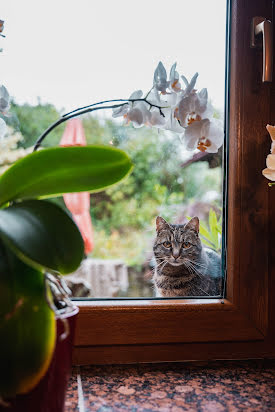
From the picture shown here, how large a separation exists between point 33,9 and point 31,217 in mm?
732

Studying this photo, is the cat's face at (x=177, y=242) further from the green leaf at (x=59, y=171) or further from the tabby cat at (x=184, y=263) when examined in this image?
the green leaf at (x=59, y=171)

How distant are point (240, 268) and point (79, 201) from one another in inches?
17.0

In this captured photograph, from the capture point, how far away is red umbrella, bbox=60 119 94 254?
1104 mm

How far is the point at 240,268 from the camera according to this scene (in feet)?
3.51

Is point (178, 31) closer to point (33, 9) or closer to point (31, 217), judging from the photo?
point (33, 9)

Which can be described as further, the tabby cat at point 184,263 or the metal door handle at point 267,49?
the tabby cat at point 184,263

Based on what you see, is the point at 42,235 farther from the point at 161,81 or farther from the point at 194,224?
the point at 194,224

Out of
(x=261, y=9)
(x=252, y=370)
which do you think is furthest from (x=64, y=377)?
(x=261, y=9)

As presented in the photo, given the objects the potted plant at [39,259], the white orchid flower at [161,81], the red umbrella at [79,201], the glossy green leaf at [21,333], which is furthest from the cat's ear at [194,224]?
the glossy green leaf at [21,333]

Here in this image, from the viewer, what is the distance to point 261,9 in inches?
42.9

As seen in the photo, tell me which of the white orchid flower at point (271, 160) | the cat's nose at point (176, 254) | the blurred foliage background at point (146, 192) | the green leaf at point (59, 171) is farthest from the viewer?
the cat's nose at point (176, 254)

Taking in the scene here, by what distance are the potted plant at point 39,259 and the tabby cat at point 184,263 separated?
488 millimetres

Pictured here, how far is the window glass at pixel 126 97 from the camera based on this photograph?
1.09 meters

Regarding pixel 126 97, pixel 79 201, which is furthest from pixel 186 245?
pixel 126 97
